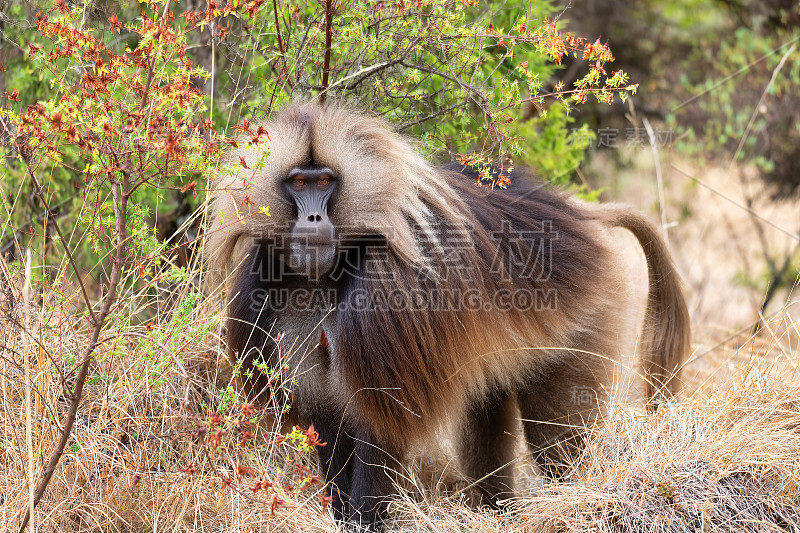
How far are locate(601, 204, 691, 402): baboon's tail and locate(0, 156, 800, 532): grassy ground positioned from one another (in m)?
0.37

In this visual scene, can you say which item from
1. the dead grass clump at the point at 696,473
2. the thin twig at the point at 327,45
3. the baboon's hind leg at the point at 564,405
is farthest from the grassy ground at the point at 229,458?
the thin twig at the point at 327,45

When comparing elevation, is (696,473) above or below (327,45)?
below

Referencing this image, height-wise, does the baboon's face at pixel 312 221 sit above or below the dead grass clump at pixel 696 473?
above

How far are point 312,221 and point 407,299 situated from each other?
0.47 metres

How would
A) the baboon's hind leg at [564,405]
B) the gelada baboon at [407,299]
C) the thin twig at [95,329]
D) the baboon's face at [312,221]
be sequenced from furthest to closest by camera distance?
the baboon's hind leg at [564,405] → the gelada baboon at [407,299] → the baboon's face at [312,221] → the thin twig at [95,329]

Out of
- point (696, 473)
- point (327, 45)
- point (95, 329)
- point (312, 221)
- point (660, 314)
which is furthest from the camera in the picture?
point (660, 314)

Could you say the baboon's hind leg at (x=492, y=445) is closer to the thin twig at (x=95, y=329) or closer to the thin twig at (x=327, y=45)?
the thin twig at (x=327, y=45)

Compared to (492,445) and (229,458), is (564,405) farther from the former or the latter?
(229,458)

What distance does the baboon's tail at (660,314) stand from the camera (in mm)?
4098

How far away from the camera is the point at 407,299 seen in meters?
3.10

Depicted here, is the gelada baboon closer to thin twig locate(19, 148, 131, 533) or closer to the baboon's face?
the baboon's face

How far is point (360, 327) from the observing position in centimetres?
312

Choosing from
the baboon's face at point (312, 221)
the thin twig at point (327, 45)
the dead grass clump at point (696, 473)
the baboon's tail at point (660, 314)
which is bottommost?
the dead grass clump at point (696, 473)

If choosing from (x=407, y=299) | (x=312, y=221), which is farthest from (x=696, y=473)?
(x=312, y=221)
